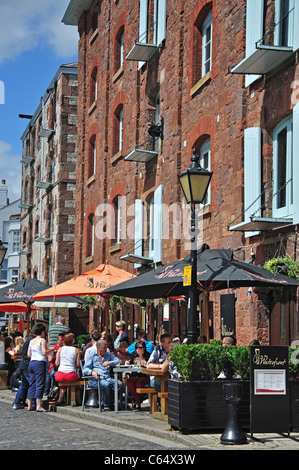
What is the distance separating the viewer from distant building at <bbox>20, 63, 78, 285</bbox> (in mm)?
35594

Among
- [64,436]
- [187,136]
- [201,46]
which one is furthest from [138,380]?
[201,46]

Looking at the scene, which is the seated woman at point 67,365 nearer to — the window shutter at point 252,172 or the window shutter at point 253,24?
the window shutter at point 252,172

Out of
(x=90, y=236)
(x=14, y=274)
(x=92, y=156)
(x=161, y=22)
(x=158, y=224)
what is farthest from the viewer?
(x=14, y=274)

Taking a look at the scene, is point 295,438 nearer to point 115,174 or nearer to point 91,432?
point 91,432

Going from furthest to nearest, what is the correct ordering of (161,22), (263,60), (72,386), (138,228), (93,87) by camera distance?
1. (93,87)
2. (138,228)
3. (161,22)
4. (72,386)
5. (263,60)

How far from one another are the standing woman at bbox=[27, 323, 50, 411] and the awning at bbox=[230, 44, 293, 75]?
6.17 m

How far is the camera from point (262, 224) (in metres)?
14.0

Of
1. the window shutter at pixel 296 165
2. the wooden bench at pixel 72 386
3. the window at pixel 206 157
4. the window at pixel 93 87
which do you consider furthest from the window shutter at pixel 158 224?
the window at pixel 93 87

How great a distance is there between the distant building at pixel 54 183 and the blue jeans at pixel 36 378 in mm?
20194

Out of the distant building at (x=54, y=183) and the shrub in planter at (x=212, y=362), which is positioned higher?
the distant building at (x=54, y=183)

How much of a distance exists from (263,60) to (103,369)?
6293mm

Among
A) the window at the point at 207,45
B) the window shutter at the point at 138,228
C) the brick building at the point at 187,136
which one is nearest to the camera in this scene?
the brick building at the point at 187,136

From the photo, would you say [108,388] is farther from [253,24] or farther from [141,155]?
[141,155]

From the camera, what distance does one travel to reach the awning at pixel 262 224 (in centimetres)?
1377
